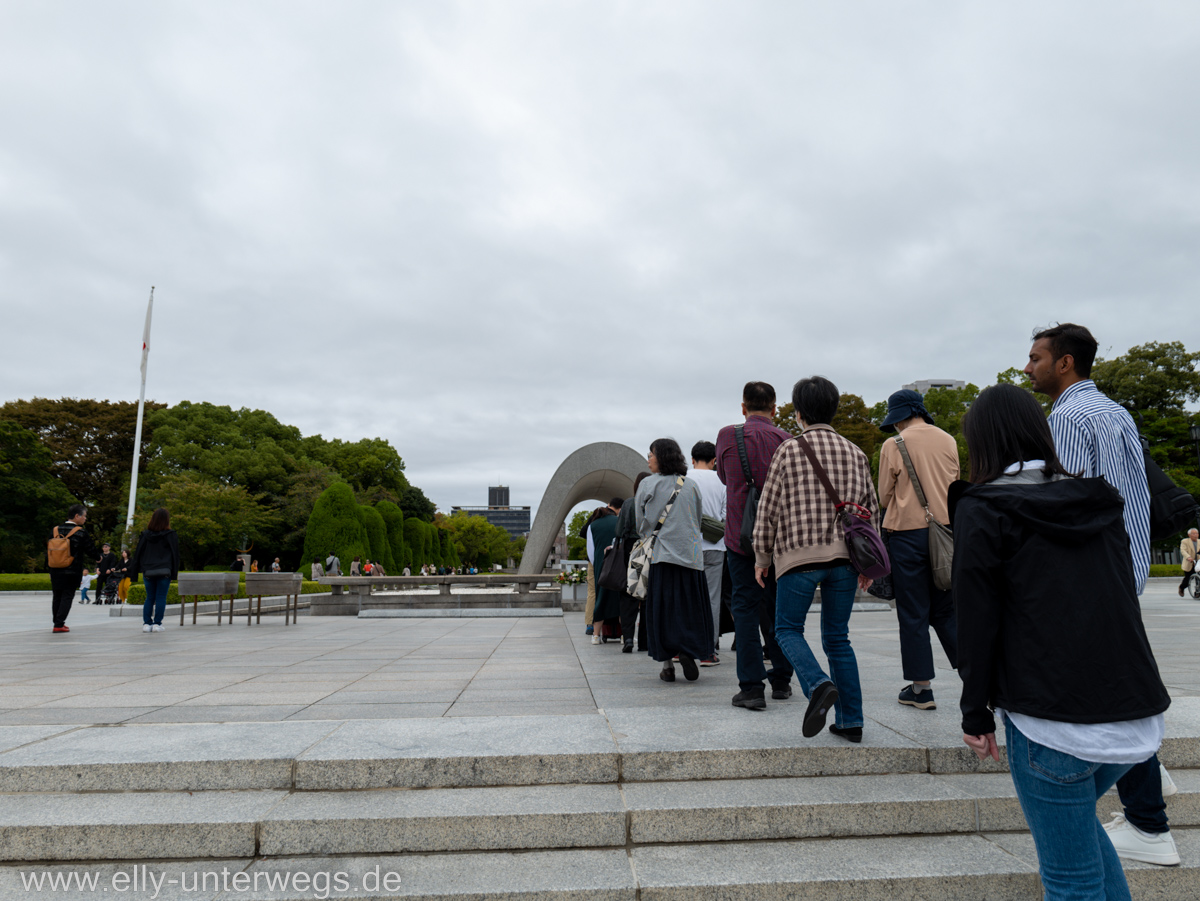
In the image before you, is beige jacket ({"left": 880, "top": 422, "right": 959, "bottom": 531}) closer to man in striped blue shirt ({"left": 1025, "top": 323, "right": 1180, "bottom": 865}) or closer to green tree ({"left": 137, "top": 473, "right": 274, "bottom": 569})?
man in striped blue shirt ({"left": 1025, "top": 323, "right": 1180, "bottom": 865})

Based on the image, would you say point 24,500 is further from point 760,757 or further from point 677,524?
point 760,757

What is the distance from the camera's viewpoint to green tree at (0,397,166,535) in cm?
4191

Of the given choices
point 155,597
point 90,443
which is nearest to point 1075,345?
point 155,597

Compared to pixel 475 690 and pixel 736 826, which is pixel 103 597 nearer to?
pixel 475 690

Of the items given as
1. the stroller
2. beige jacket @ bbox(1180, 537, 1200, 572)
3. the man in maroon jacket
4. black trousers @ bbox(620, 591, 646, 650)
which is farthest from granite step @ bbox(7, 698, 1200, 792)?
the stroller

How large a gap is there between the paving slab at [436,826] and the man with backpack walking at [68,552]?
28.5ft

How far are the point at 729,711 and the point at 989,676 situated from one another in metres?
2.48

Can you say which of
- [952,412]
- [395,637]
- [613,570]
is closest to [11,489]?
[395,637]

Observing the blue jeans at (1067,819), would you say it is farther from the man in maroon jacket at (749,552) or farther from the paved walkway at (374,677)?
the man in maroon jacket at (749,552)

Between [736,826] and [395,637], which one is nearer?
[736,826]

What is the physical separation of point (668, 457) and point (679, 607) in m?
1.12

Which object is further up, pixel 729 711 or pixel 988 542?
pixel 988 542

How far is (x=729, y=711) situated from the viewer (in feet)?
13.3

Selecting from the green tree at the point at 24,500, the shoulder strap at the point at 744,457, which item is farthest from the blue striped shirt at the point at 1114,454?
the green tree at the point at 24,500
